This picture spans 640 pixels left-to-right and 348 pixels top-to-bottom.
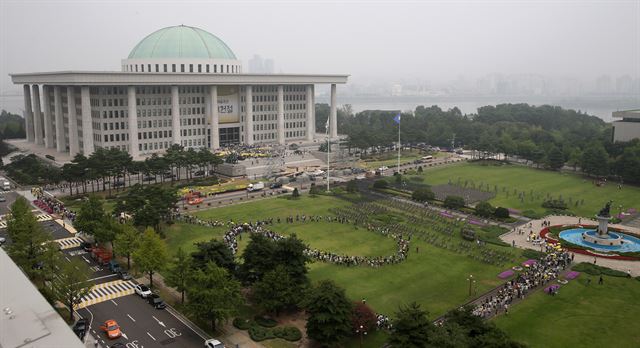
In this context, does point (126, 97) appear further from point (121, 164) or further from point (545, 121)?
point (545, 121)

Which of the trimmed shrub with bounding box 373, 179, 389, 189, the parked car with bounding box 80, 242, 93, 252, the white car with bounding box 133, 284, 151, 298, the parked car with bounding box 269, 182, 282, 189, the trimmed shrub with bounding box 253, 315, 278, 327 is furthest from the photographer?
the parked car with bounding box 269, 182, 282, 189

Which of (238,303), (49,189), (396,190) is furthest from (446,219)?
(49,189)

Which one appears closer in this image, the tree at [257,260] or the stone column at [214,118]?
the tree at [257,260]

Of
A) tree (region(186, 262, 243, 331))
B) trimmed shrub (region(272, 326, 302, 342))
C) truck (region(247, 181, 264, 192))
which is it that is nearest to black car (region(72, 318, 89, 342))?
tree (region(186, 262, 243, 331))

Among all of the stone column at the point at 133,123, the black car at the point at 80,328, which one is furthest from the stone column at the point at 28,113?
the black car at the point at 80,328

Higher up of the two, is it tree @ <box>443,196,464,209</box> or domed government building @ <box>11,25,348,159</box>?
domed government building @ <box>11,25,348,159</box>

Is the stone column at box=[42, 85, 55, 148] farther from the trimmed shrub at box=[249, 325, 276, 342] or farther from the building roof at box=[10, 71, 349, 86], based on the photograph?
the trimmed shrub at box=[249, 325, 276, 342]

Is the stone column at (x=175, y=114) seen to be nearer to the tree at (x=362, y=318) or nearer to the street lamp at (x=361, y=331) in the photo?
the tree at (x=362, y=318)
